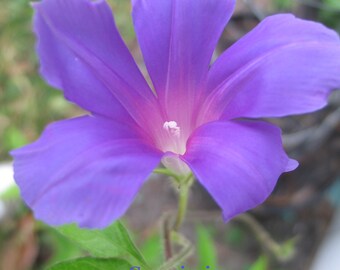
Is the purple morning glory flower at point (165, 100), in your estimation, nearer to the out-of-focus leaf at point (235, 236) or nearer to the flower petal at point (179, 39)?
the flower petal at point (179, 39)

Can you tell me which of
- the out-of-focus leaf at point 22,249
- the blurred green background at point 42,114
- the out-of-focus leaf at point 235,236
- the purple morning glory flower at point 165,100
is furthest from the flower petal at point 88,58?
Result: the out-of-focus leaf at point 235,236

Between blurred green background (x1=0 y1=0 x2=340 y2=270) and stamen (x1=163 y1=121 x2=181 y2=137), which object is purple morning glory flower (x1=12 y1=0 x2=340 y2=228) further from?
blurred green background (x1=0 y1=0 x2=340 y2=270)

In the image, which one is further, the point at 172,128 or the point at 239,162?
the point at 172,128

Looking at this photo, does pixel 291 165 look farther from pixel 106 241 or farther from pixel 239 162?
pixel 106 241

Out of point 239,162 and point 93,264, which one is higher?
point 239,162

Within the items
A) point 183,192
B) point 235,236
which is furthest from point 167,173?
point 235,236

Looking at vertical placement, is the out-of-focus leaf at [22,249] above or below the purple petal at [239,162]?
below

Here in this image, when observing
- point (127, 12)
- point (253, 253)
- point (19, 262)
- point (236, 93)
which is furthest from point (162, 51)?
point (127, 12)
